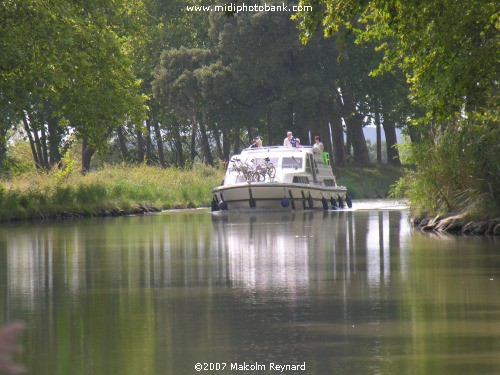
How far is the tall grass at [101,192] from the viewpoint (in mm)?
38125

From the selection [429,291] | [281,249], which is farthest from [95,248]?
[429,291]

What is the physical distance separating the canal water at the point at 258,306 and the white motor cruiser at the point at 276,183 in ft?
68.1

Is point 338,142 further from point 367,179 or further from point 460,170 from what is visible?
point 460,170

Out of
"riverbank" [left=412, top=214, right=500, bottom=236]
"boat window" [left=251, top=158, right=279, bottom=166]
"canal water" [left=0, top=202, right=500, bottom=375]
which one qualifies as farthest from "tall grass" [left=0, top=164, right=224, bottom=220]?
"canal water" [left=0, top=202, right=500, bottom=375]

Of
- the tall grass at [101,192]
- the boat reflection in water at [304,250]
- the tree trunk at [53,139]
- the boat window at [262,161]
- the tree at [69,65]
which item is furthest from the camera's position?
the tree trunk at [53,139]

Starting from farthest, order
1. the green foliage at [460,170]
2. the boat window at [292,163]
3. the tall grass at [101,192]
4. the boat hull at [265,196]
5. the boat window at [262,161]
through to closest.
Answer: the boat window at [262,161] < the boat window at [292,163] < the boat hull at [265,196] < the tall grass at [101,192] < the green foliage at [460,170]

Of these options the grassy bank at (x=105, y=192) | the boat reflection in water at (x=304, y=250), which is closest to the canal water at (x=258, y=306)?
the boat reflection in water at (x=304, y=250)

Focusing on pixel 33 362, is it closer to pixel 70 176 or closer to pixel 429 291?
pixel 429 291

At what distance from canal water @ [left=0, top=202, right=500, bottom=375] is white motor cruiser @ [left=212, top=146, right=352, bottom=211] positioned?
68.1 feet

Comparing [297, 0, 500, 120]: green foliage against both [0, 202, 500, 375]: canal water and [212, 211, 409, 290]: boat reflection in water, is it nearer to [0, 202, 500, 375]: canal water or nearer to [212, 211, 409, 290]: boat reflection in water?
[0, 202, 500, 375]: canal water

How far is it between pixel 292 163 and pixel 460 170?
2035cm

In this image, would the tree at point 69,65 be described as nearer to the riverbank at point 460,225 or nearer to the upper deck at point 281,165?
the upper deck at point 281,165

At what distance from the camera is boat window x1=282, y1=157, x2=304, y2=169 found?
1748 inches

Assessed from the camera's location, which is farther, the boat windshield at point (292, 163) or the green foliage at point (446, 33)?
the boat windshield at point (292, 163)
